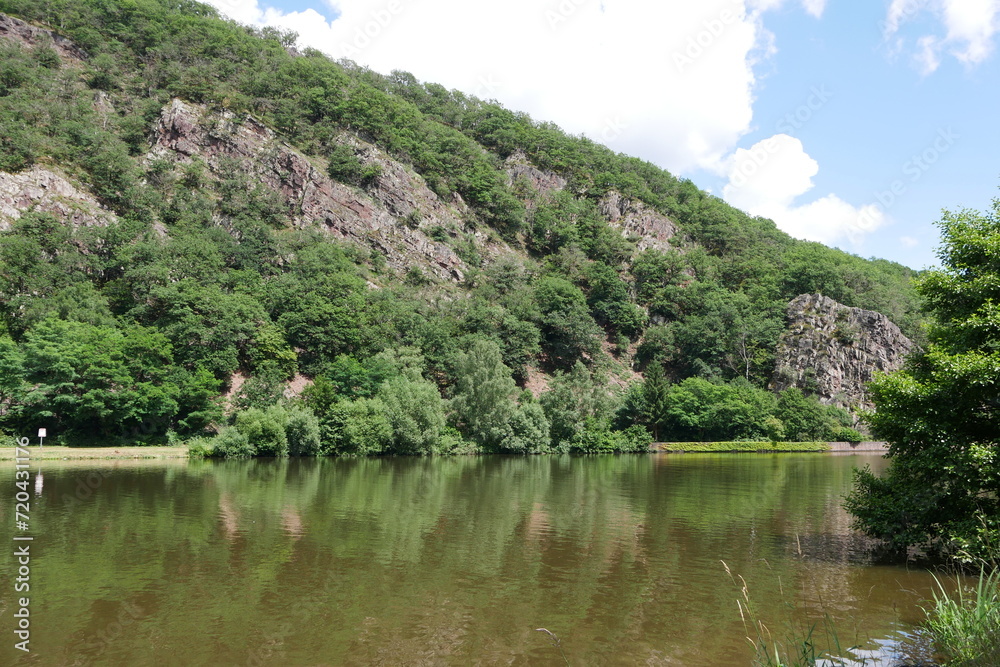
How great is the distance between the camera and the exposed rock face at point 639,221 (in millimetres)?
142875

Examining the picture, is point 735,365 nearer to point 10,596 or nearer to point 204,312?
point 204,312

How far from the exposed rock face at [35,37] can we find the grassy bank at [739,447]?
12109 centimetres

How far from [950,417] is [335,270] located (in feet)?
267

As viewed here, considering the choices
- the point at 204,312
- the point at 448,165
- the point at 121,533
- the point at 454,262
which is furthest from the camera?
the point at 448,165

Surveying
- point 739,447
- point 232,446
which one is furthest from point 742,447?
point 232,446

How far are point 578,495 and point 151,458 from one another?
121 ft

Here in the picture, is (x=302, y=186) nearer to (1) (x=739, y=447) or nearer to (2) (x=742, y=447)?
(1) (x=739, y=447)

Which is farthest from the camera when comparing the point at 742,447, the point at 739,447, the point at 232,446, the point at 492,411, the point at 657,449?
the point at 742,447

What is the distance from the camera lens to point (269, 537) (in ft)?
63.8

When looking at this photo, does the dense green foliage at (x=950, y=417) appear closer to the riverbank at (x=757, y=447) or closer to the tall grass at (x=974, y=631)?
the tall grass at (x=974, y=631)

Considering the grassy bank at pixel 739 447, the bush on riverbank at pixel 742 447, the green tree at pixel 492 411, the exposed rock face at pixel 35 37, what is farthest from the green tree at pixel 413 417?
the exposed rock face at pixel 35 37

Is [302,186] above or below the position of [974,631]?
above

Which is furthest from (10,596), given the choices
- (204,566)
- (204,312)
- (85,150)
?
(85,150)

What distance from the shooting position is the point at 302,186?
10388 cm
